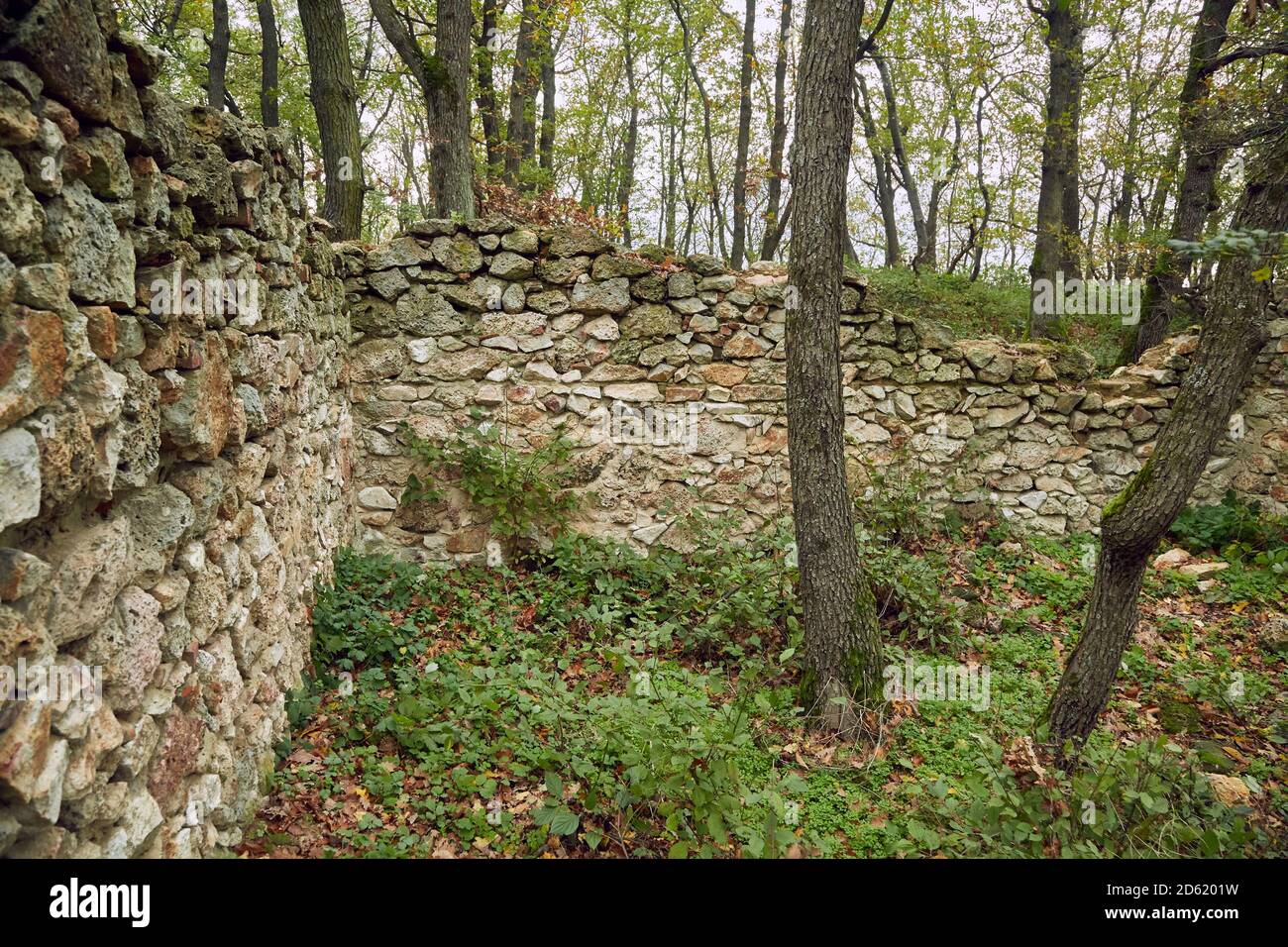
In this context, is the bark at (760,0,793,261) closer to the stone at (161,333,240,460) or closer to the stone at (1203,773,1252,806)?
the stone at (1203,773,1252,806)

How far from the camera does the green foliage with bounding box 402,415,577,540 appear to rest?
512 cm

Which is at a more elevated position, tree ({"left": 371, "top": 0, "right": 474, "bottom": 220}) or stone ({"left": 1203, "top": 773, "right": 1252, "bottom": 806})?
tree ({"left": 371, "top": 0, "right": 474, "bottom": 220})

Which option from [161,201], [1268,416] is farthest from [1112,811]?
[1268,416]

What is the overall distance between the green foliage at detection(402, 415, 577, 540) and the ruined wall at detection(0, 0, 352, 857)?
6.29 feet

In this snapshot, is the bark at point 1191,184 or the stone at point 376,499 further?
the bark at point 1191,184

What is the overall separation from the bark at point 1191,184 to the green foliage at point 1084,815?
4682 millimetres

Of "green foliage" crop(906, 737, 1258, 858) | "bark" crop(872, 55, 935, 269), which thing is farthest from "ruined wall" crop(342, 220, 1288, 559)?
"bark" crop(872, 55, 935, 269)

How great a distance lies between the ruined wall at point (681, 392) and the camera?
5.18 metres

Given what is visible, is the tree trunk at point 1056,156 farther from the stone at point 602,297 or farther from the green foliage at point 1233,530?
the stone at point 602,297

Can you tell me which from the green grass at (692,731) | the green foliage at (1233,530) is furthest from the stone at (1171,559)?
the green grass at (692,731)

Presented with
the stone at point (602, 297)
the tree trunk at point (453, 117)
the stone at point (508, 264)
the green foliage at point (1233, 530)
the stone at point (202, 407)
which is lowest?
the green foliage at point (1233, 530)

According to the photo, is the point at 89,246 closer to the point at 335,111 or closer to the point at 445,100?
the point at 335,111

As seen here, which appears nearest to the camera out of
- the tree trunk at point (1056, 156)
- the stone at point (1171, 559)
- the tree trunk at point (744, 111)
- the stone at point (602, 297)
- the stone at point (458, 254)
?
the stone at point (458, 254)
